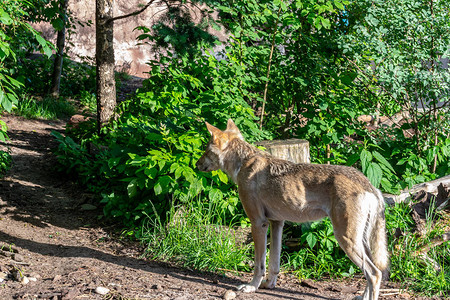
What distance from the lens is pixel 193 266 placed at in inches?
234

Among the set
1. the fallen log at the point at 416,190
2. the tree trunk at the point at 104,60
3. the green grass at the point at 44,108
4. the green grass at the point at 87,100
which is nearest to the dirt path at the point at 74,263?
the fallen log at the point at 416,190

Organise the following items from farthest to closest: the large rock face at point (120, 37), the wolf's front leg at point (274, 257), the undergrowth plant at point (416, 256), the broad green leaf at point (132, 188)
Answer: the large rock face at point (120, 37)
the broad green leaf at point (132, 188)
the undergrowth plant at point (416, 256)
the wolf's front leg at point (274, 257)

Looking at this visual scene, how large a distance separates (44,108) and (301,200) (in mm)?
10647

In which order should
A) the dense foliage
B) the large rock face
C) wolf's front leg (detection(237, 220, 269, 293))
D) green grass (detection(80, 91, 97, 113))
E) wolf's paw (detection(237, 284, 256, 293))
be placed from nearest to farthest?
wolf's paw (detection(237, 284, 256, 293)) → wolf's front leg (detection(237, 220, 269, 293)) → the dense foliage → green grass (detection(80, 91, 97, 113)) → the large rock face

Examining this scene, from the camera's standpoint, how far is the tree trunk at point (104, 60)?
895cm

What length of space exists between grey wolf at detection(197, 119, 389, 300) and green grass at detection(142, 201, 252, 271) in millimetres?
679

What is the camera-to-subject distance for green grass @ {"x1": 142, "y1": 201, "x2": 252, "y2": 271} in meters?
6.01

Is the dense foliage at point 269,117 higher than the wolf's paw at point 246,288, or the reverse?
the dense foliage at point 269,117

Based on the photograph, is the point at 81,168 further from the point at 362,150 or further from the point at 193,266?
the point at 362,150

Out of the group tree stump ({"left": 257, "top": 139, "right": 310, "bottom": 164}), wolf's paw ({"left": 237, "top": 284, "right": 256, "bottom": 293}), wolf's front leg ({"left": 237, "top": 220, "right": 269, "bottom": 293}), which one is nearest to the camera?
wolf's paw ({"left": 237, "top": 284, "right": 256, "bottom": 293})

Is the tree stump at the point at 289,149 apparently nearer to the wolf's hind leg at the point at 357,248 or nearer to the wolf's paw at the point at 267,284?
the wolf's paw at the point at 267,284

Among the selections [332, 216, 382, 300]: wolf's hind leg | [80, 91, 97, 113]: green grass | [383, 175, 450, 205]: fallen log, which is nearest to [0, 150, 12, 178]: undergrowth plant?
[80, 91, 97, 113]: green grass

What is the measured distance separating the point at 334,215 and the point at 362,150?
7.07 ft

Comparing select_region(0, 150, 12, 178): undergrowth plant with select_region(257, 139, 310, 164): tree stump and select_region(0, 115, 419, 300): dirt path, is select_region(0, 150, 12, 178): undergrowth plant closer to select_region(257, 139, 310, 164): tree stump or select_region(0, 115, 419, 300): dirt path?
select_region(0, 115, 419, 300): dirt path
